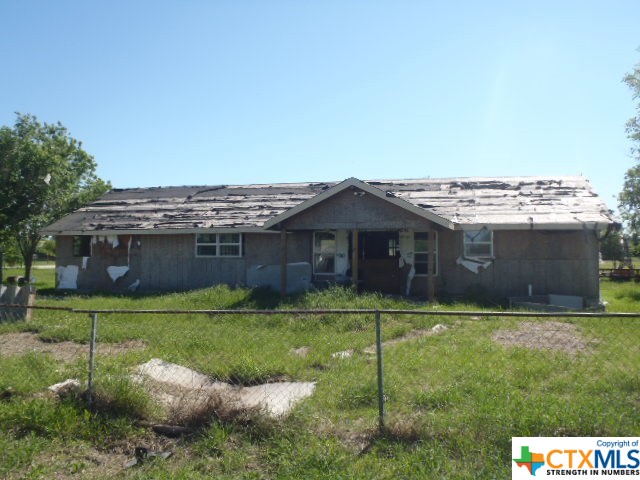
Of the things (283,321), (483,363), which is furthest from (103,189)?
(483,363)

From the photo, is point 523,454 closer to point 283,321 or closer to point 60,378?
point 60,378

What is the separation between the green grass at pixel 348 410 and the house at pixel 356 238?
6.35 m

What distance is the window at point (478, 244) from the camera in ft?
50.3

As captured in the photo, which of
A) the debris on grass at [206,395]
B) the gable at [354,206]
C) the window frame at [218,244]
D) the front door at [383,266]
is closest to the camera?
the debris on grass at [206,395]

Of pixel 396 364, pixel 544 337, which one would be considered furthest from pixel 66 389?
pixel 544 337

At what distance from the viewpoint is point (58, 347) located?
28.4ft

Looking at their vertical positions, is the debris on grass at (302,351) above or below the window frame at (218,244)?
below

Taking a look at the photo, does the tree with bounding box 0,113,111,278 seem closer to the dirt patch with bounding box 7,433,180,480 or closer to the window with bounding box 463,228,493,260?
the window with bounding box 463,228,493,260

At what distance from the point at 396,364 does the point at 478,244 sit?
9.55m

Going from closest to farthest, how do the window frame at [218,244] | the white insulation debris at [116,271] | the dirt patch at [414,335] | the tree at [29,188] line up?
the dirt patch at [414,335], the window frame at [218,244], the white insulation debris at [116,271], the tree at [29,188]

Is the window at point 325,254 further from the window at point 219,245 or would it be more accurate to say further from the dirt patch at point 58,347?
the dirt patch at point 58,347

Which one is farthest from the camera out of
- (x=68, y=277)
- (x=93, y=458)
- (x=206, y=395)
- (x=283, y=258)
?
(x=68, y=277)

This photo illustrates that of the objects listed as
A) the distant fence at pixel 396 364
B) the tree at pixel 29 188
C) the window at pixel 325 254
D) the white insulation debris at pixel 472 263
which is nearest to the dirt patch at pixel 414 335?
the distant fence at pixel 396 364

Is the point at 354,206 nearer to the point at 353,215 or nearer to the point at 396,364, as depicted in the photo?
the point at 353,215
